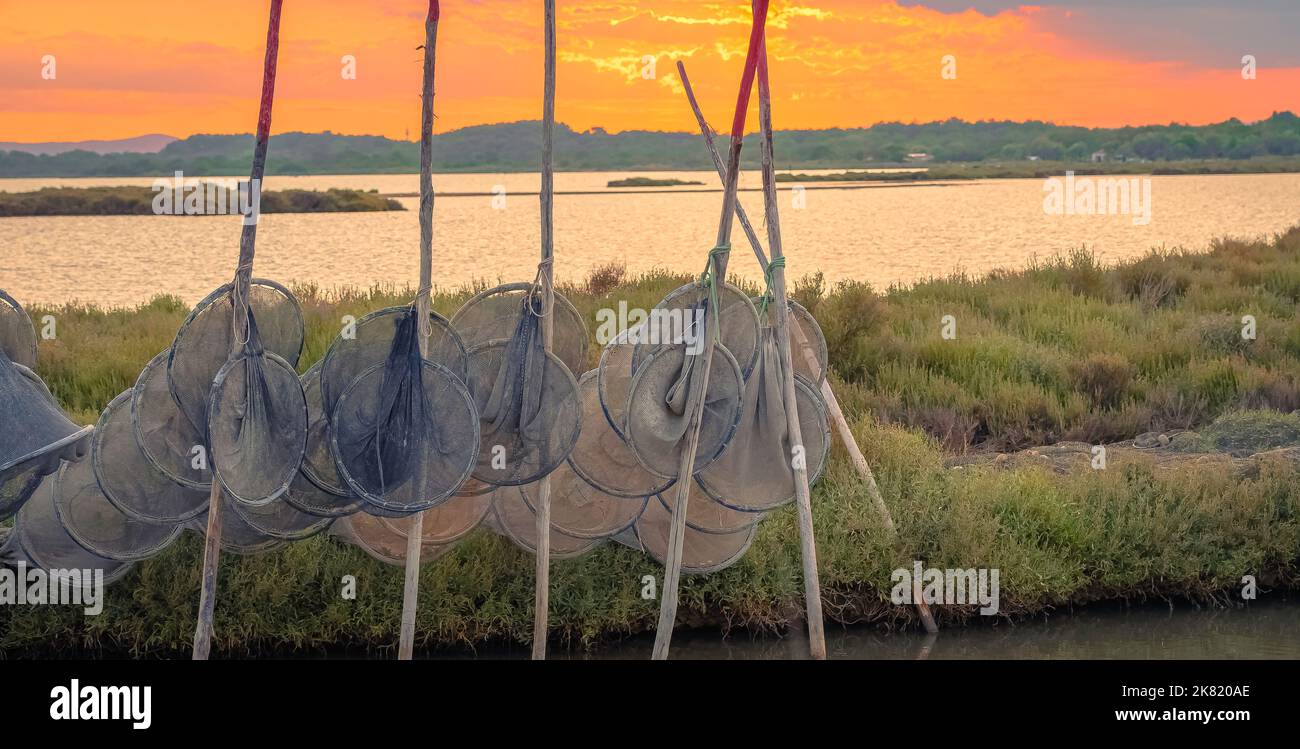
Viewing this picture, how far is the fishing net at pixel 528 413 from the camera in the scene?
5.70 m

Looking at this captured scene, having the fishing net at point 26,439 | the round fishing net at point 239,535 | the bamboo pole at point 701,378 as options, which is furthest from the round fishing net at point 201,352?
the bamboo pole at point 701,378

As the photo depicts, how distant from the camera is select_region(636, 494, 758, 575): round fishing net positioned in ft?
21.2

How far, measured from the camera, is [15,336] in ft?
21.1

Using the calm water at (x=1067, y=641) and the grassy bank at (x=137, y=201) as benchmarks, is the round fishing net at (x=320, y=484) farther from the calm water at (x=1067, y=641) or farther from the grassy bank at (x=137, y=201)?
the grassy bank at (x=137, y=201)

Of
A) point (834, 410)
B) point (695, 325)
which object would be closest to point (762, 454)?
point (695, 325)

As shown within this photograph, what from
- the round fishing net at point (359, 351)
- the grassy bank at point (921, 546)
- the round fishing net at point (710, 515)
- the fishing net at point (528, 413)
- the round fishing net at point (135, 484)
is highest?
the round fishing net at point (359, 351)

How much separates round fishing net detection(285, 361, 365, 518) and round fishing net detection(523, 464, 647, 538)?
3.30 feet

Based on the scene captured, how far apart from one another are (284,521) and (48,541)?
1374mm

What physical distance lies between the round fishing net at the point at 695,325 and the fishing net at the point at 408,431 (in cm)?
85

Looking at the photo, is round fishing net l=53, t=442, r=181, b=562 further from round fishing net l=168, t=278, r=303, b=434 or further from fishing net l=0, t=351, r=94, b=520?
round fishing net l=168, t=278, r=303, b=434

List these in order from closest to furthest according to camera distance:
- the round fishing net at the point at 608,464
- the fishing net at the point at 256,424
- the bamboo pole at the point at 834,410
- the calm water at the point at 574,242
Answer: the fishing net at the point at 256,424 < the round fishing net at the point at 608,464 < the bamboo pole at the point at 834,410 < the calm water at the point at 574,242

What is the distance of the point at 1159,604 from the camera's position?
744 cm

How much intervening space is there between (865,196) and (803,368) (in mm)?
70221

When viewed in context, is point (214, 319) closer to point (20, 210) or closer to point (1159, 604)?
point (1159, 604)
